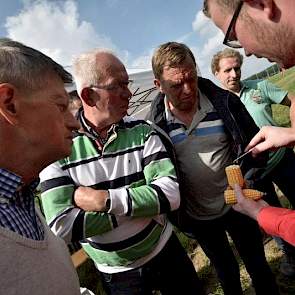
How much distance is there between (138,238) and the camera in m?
2.11

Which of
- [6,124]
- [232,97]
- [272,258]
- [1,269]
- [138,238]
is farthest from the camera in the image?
[272,258]

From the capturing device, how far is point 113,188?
2027 mm

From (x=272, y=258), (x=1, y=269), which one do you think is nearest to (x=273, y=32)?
(x=1, y=269)

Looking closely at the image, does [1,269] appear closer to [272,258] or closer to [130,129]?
[130,129]

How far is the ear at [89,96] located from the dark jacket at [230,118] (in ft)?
1.90

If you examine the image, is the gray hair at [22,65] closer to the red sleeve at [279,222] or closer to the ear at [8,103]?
the ear at [8,103]

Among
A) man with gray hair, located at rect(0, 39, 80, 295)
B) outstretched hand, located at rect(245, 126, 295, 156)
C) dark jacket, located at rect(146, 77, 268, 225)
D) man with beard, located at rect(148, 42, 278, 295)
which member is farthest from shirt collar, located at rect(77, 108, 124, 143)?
outstretched hand, located at rect(245, 126, 295, 156)

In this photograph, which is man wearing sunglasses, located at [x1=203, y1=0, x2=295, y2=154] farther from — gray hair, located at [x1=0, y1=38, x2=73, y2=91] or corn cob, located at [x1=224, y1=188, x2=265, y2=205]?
corn cob, located at [x1=224, y1=188, x2=265, y2=205]

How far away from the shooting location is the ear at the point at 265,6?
1254 mm

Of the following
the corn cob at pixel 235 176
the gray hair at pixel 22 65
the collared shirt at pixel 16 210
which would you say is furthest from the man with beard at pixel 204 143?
the collared shirt at pixel 16 210

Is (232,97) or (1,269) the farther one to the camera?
(232,97)

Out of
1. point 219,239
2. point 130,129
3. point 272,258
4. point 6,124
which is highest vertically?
point 6,124

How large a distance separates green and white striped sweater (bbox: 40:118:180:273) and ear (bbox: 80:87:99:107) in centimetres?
23

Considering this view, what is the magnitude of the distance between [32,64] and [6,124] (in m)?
0.27
